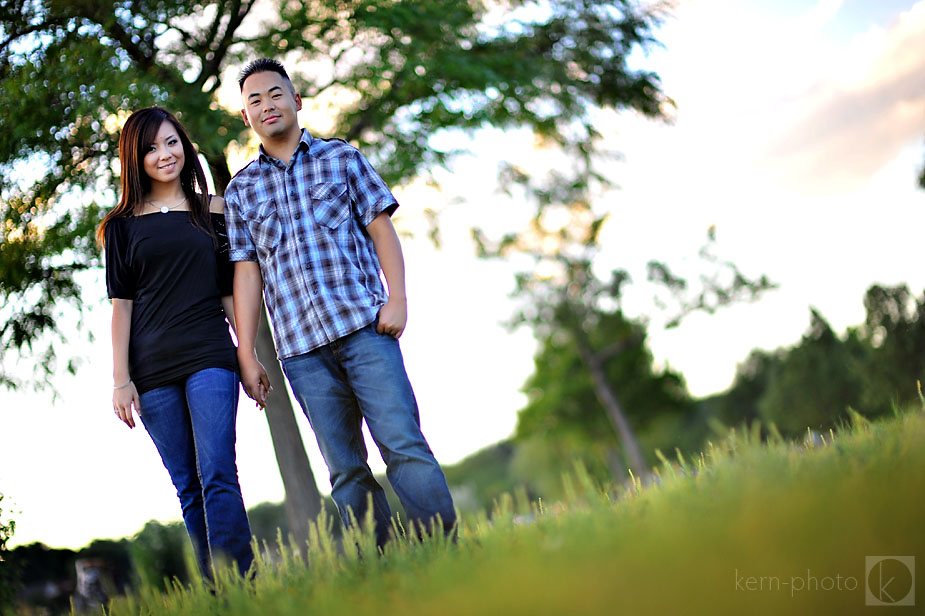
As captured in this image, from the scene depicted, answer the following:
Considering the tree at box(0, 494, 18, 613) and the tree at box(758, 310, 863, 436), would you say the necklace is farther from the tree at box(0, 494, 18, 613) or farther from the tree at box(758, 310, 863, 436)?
the tree at box(758, 310, 863, 436)

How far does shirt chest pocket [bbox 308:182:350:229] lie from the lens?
3248 mm

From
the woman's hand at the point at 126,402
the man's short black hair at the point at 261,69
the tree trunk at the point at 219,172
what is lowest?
the woman's hand at the point at 126,402

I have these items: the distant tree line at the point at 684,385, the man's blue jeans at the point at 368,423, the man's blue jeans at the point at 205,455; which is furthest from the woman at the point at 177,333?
the distant tree line at the point at 684,385

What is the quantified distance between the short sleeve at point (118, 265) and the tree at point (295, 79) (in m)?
2.40

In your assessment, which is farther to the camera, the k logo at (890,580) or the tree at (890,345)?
the tree at (890,345)

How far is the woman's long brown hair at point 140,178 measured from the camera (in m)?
3.50

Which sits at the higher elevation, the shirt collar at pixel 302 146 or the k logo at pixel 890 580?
the shirt collar at pixel 302 146

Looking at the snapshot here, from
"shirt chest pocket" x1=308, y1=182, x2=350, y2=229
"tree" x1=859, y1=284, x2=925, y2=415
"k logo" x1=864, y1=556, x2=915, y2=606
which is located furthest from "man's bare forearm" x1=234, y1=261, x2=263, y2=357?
"tree" x1=859, y1=284, x2=925, y2=415

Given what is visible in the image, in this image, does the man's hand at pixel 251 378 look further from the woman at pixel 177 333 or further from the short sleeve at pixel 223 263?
the short sleeve at pixel 223 263

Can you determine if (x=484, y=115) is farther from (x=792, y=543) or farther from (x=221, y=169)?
(x=792, y=543)

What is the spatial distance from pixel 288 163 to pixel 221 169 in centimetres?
368

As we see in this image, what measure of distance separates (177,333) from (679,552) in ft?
7.69

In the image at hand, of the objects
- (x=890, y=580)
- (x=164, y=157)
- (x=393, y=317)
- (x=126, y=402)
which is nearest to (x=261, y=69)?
(x=164, y=157)

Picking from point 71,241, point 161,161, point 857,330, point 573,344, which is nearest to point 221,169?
point 71,241
